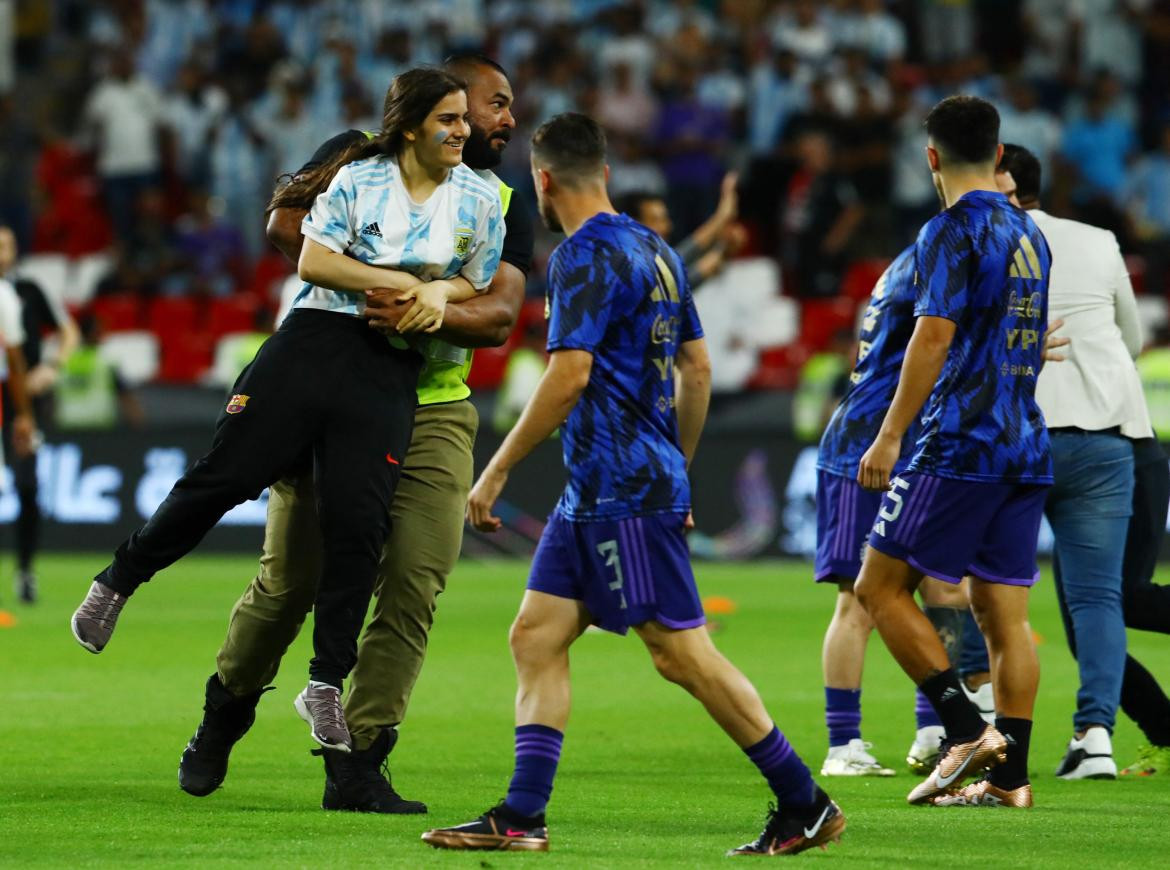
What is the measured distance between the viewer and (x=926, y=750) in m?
7.95

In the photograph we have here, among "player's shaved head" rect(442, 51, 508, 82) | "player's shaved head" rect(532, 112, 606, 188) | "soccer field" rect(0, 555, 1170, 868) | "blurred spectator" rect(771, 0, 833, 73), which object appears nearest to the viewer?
"soccer field" rect(0, 555, 1170, 868)

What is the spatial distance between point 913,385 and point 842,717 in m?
1.72

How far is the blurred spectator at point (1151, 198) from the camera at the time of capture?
2070cm

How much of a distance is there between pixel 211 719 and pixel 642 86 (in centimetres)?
1625

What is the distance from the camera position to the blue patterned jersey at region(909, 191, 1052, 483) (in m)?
6.82

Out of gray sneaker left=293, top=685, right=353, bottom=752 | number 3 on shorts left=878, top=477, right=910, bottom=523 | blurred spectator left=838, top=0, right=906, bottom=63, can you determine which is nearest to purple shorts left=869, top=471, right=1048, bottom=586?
number 3 on shorts left=878, top=477, right=910, bottom=523

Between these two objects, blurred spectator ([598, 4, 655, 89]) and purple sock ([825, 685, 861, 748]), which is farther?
blurred spectator ([598, 4, 655, 89])

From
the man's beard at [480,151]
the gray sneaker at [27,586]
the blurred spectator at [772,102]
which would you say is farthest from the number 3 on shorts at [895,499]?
the blurred spectator at [772,102]

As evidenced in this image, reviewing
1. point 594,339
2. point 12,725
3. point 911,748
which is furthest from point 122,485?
point 594,339

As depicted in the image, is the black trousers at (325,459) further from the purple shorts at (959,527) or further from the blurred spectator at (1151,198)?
the blurred spectator at (1151,198)

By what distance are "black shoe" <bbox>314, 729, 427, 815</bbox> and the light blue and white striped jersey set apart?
1412 millimetres

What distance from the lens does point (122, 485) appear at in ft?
60.6

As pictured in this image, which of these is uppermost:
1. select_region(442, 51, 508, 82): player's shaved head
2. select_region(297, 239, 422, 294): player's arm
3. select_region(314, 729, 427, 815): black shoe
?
select_region(442, 51, 508, 82): player's shaved head

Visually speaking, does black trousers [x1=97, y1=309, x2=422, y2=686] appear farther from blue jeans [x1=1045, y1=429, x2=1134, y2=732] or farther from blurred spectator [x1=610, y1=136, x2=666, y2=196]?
blurred spectator [x1=610, y1=136, x2=666, y2=196]
